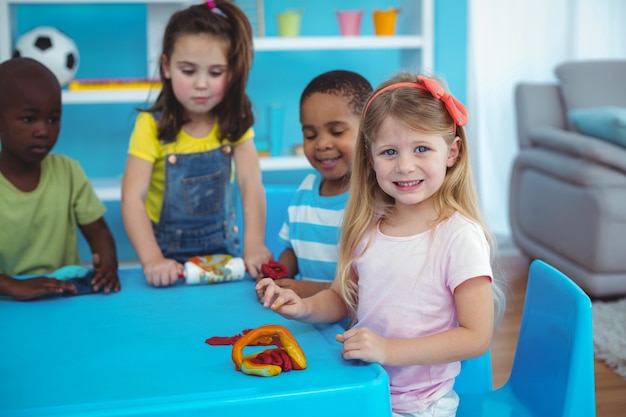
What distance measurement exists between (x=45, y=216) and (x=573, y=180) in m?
2.02

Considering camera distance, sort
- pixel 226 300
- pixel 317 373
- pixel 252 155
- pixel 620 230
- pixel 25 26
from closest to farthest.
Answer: pixel 317 373
pixel 226 300
pixel 252 155
pixel 620 230
pixel 25 26

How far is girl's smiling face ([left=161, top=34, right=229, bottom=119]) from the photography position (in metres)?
1.70

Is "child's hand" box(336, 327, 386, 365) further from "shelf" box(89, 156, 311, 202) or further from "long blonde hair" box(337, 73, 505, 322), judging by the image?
"shelf" box(89, 156, 311, 202)

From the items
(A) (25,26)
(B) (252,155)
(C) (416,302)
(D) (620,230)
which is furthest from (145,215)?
(A) (25,26)

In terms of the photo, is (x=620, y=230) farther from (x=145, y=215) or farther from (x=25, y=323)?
(x=25, y=323)

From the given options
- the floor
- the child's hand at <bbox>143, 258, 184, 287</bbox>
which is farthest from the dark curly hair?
the floor

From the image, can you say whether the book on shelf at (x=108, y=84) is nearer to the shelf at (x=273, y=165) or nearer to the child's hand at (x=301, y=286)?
the shelf at (x=273, y=165)

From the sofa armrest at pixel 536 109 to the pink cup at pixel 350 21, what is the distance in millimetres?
760

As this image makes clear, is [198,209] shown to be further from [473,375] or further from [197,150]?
[473,375]

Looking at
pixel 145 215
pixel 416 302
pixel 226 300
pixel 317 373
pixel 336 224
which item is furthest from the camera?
pixel 145 215

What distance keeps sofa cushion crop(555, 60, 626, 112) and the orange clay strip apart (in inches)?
107

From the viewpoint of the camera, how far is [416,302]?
4.00 ft

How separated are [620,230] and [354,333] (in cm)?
207

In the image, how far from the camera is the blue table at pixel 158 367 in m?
0.93
